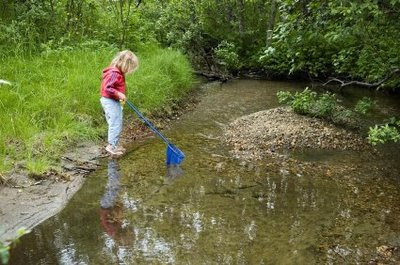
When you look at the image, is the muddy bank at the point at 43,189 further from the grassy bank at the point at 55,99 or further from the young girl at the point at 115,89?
the young girl at the point at 115,89

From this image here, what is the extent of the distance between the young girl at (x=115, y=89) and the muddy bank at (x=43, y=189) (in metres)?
0.38

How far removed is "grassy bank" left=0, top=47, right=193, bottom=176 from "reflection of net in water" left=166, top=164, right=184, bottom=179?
1.52 meters

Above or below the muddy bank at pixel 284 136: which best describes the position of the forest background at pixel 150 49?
above

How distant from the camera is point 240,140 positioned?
8.10m

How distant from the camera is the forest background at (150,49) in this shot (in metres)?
6.46

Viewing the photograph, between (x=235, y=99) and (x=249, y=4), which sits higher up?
(x=249, y=4)

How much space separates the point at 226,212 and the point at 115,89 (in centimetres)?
265

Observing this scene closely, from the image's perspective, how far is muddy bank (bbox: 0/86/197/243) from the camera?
4.80 metres

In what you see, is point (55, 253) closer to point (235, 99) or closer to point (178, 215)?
point (178, 215)

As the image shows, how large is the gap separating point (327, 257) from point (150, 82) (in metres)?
6.19

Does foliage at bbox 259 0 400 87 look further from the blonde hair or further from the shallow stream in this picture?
the blonde hair

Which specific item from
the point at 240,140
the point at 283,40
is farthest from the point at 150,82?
the point at 283,40

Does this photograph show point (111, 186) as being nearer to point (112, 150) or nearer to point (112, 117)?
point (112, 150)

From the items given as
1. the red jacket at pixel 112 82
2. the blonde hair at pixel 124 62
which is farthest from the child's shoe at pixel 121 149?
the blonde hair at pixel 124 62
